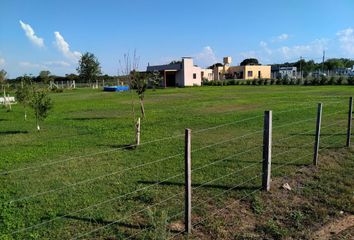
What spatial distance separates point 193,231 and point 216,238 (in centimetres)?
29

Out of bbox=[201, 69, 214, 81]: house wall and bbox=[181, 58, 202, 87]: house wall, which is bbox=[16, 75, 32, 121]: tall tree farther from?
bbox=[201, 69, 214, 81]: house wall

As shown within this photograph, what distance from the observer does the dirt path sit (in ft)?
12.9

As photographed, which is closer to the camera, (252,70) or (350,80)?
(350,80)

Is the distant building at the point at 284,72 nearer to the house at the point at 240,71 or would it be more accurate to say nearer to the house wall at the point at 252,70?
the house wall at the point at 252,70

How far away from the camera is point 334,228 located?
4109 mm

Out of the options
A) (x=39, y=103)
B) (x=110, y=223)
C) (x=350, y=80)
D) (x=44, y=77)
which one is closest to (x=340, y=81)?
(x=350, y=80)

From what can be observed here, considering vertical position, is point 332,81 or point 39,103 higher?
point 39,103

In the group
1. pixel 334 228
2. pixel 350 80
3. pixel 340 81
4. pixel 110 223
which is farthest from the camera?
pixel 340 81

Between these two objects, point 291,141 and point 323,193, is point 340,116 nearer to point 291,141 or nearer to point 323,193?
point 291,141

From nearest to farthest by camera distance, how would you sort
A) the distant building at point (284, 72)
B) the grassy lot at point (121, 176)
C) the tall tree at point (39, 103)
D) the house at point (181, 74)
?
the grassy lot at point (121, 176)
the tall tree at point (39, 103)
the house at point (181, 74)
the distant building at point (284, 72)

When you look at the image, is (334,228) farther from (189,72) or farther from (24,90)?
(189,72)

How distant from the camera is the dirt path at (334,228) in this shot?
3.94 meters

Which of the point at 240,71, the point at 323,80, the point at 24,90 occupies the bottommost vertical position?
the point at 323,80

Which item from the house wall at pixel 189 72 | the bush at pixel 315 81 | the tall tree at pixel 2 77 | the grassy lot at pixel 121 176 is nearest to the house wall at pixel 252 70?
Result: the house wall at pixel 189 72
